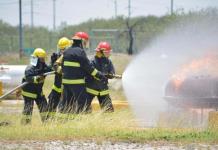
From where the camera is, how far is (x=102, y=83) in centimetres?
1330

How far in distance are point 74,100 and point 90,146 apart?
336 cm

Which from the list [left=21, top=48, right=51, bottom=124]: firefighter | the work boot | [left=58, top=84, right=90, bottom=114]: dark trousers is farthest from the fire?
the work boot

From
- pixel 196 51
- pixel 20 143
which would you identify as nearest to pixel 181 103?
pixel 196 51

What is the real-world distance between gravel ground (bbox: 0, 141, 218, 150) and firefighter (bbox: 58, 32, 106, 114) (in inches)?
118

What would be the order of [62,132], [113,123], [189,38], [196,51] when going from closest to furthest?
[62,132] → [113,123] → [196,51] → [189,38]

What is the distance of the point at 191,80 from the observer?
12609mm

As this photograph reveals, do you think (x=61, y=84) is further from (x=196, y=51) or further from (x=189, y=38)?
(x=189, y=38)

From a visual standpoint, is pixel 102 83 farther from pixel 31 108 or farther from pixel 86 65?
pixel 31 108

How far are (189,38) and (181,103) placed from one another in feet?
15.1

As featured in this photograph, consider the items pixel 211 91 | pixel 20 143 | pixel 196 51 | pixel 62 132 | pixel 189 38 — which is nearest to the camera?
pixel 20 143

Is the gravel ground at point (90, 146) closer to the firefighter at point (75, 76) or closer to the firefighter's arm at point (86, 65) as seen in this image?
the firefighter at point (75, 76)

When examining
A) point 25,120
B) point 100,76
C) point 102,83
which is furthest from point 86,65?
point 25,120

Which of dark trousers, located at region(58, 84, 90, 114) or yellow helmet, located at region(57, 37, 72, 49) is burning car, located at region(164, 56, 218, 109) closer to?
dark trousers, located at region(58, 84, 90, 114)

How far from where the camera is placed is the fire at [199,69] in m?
12.7
